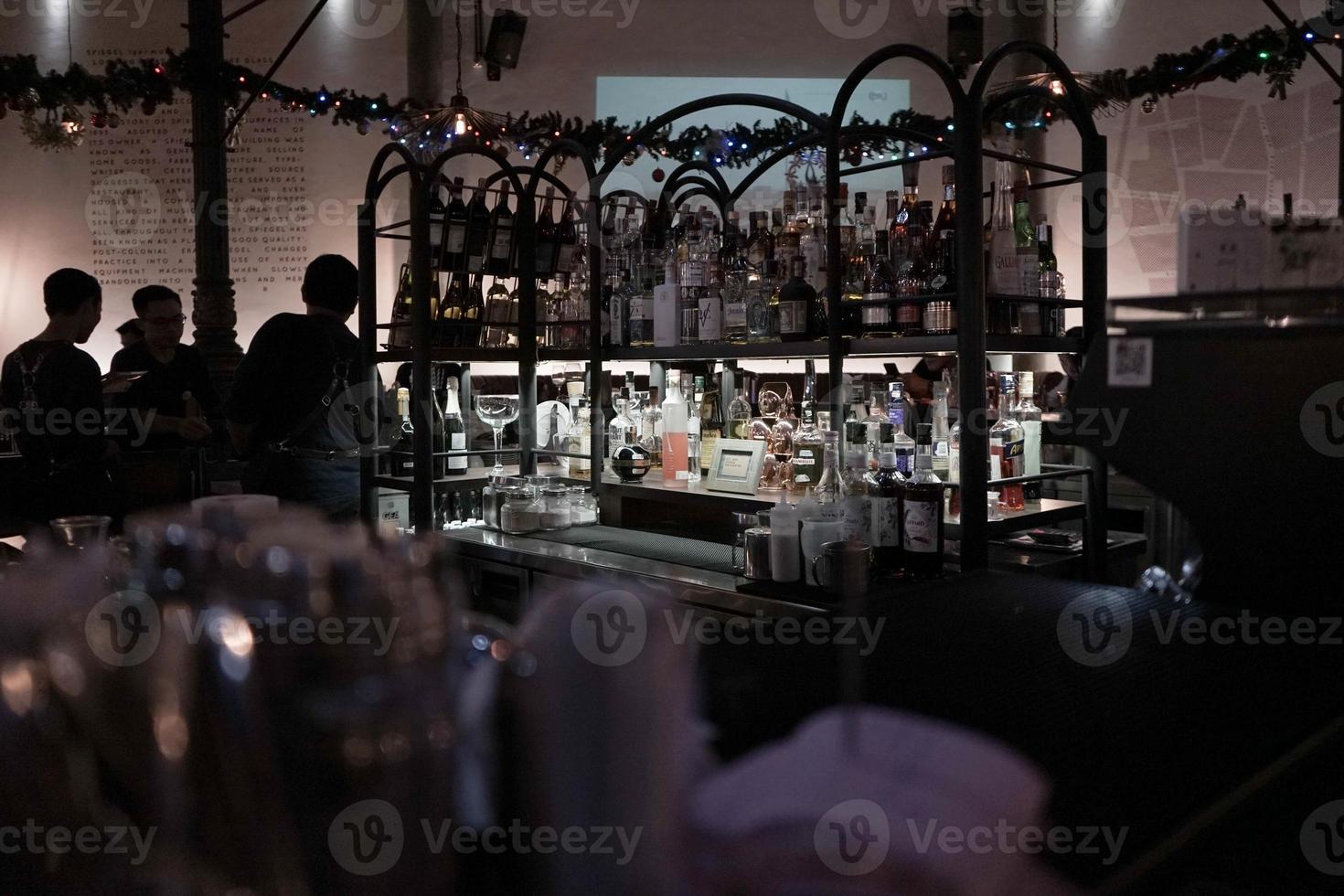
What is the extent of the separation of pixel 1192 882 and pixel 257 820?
61 cm

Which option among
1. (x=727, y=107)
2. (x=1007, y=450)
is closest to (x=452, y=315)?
(x=1007, y=450)

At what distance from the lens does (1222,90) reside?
21.1 feet

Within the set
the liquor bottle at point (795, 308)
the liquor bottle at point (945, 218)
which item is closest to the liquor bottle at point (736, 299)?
the liquor bottle at point (795, 308)

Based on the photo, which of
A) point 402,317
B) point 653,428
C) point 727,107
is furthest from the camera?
point 727,107

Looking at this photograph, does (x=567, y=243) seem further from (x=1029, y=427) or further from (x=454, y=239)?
(x=1029, y=427)

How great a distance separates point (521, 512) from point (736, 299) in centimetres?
88

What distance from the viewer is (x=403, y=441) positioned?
341 centimetres

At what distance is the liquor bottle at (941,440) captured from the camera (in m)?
2.36

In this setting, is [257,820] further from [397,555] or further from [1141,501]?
[1141,501]

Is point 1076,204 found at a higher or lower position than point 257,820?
higher

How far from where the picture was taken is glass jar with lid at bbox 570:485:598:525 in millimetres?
3014

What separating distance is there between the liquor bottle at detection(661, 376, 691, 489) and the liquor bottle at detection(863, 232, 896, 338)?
25.0 inches

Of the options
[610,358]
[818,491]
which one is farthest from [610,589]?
[610,358]

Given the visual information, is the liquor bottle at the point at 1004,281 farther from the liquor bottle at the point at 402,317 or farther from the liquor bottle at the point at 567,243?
the liquor bottle at the point at 402,317
